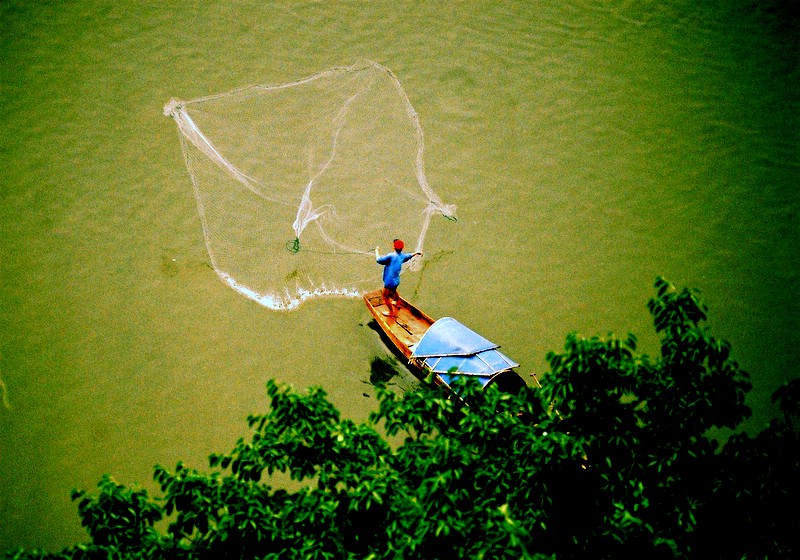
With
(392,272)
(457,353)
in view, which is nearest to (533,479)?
(457,353)

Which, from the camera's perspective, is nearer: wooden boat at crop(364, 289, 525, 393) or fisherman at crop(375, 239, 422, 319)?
wooden boat at crop(364, 289, 525, 393)

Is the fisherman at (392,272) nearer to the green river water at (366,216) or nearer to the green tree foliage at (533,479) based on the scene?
the green river water at (366,216)

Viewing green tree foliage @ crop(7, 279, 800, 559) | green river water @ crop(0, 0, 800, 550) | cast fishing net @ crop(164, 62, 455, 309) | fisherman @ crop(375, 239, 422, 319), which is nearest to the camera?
green tree foliage @ crop(7, 279, 800, 559)

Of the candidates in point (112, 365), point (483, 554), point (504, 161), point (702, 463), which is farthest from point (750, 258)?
point (112, 365)

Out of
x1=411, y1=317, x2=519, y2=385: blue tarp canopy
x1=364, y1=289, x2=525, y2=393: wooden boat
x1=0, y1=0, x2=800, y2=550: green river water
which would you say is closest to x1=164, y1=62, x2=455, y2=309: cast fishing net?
x1=0, y1=0, x2=800, y2=550: green river water

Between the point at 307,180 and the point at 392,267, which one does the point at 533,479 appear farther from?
the point at 307,180

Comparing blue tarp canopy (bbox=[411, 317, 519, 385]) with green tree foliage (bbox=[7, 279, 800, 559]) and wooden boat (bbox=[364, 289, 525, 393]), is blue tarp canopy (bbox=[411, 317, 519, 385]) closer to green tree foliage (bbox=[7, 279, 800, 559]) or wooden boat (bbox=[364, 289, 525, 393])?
wooden boat (bbox=[364, 289, 525, 393])
